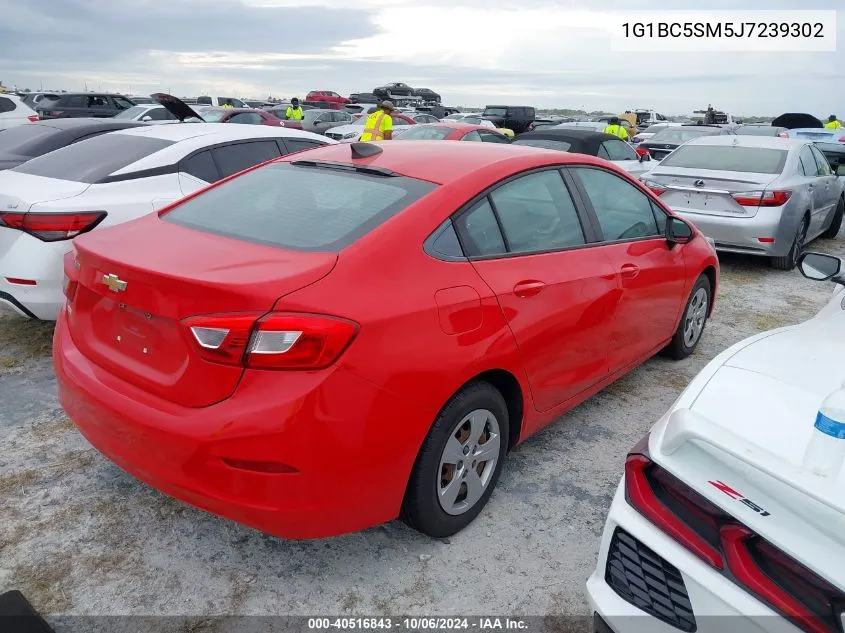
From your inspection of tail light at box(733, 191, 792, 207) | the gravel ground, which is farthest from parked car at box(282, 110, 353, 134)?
the gravel ground

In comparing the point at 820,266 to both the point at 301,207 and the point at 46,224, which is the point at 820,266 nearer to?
the point at 301,207

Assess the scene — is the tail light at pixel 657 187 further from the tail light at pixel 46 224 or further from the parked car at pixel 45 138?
the tail light at pixel 46 224

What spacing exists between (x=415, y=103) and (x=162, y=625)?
38118mm

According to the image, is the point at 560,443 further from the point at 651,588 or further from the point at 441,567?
the point at 651,588

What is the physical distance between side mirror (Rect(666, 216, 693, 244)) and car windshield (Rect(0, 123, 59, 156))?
6.03 meters

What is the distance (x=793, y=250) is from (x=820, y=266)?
5526 millimetres

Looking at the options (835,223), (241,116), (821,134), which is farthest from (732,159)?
(241,116)

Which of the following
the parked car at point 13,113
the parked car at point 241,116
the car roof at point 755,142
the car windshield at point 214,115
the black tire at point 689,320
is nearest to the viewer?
the black tire at point 689,320

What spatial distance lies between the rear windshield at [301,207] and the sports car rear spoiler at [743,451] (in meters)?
1.29

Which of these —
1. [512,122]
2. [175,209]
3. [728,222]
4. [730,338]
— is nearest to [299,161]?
[175,209]

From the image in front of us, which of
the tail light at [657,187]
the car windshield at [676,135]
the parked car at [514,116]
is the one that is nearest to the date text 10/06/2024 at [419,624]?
the tail light at [657,187]

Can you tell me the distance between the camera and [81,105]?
1923 cm

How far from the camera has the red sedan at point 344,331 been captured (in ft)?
7.01

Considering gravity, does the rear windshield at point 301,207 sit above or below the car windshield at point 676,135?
above
